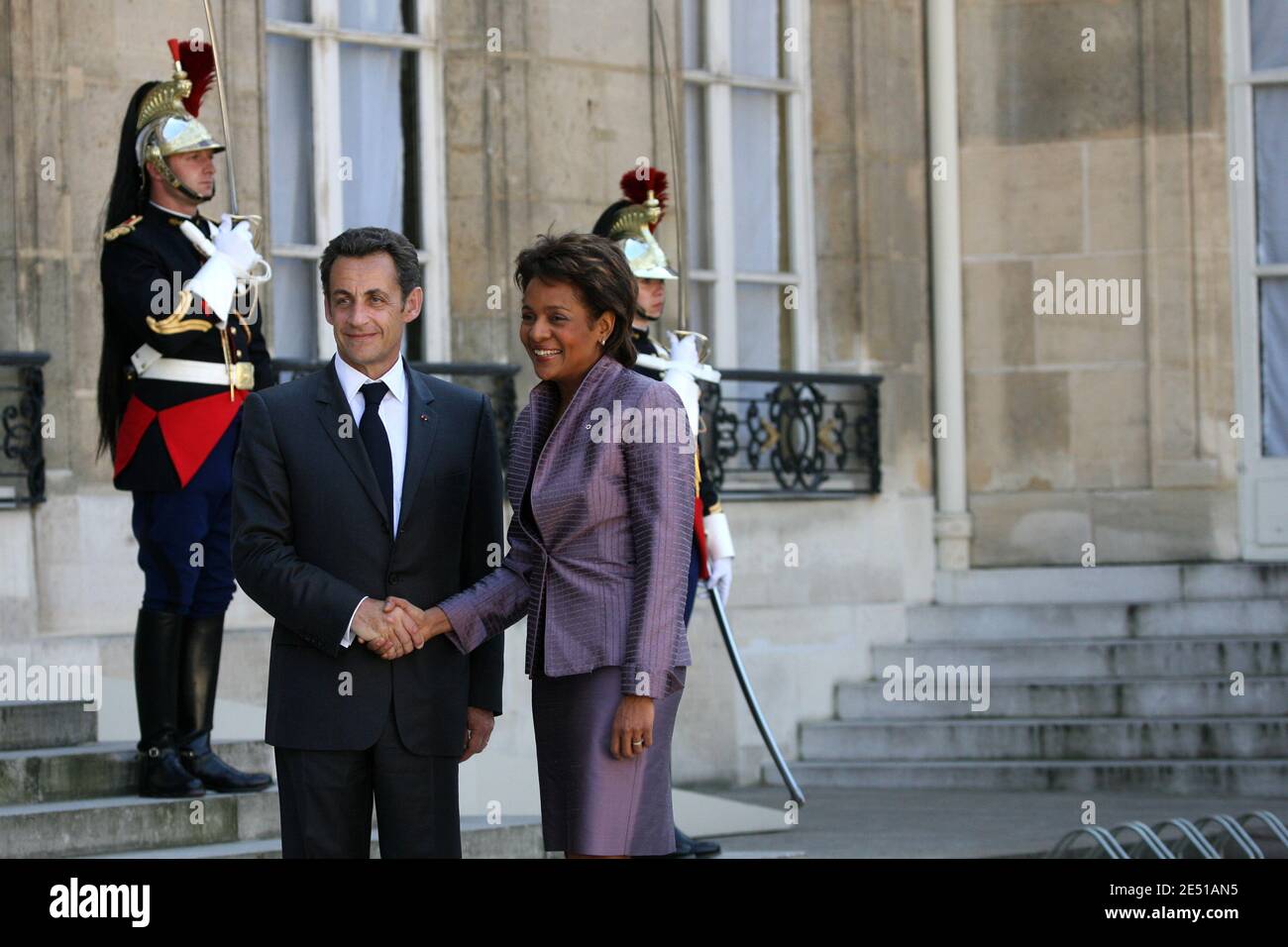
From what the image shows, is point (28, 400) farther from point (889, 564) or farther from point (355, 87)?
point (889, 564)

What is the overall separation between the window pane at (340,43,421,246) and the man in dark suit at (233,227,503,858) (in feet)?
17.0

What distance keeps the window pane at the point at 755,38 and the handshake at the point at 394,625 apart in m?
7.05

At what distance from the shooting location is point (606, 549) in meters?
4.32

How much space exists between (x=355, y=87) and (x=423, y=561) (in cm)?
560

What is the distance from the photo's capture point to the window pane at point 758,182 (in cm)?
1102

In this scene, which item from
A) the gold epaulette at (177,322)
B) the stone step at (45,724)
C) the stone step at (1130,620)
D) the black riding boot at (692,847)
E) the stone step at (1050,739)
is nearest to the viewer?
the gold epaulette at (177,322)

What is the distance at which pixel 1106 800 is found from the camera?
366 inches

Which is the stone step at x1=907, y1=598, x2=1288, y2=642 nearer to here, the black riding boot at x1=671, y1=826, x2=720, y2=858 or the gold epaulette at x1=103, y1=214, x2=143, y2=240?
the black riding boot at x1=671, y1=826, x2=720, y2=858

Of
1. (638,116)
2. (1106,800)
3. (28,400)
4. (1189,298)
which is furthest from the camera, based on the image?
(1189,298)

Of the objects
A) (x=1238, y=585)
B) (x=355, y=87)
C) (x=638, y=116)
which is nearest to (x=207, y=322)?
(x=355, y=87)

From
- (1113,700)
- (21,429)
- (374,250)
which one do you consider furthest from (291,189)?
(374,250)

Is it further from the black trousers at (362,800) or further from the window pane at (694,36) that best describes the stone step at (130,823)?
the window pane at (694,36)

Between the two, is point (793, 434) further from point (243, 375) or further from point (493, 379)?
point (243, 375)

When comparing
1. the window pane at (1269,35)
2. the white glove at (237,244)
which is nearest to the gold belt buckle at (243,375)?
the white glove at (237,244)
